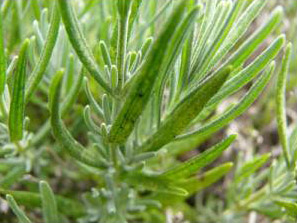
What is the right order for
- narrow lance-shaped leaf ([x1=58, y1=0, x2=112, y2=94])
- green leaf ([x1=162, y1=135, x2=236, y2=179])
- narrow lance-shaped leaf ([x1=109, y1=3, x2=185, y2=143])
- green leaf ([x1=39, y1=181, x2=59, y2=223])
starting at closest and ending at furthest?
narrow lance-shaped leaf ([x1=109, y1=3, x2=185, y2=143]) < narrow lance-shaped leaf ([x1=58, y1=0, x2=112, y2=94]) < green leaf ([x1=162, y1=135, x2=236, y2=179]) < green leaf ([x1=39, y1=181, x2=59, y2=223])

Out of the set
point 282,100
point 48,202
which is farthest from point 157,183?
point 282,100

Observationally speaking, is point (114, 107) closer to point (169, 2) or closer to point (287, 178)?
point (169, 2)

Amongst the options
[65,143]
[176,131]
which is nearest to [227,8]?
[176,131]

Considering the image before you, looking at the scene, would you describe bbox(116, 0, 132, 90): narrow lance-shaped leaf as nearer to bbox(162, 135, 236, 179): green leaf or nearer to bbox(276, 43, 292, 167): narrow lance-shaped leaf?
bbox(162, 135, 236, 179): green leaf

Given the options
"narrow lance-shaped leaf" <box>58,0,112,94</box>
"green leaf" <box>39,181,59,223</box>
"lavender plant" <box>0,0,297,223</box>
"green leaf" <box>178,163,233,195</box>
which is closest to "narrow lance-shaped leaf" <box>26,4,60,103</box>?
"lavender plant" <box>0,0,297,223</box>

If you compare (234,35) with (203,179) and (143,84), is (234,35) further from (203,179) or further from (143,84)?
(203,179)

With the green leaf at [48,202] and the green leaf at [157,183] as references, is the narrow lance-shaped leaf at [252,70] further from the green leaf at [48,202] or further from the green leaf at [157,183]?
the green leaf at [48,202]
